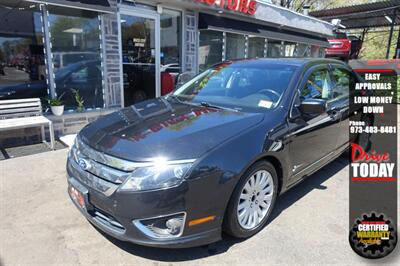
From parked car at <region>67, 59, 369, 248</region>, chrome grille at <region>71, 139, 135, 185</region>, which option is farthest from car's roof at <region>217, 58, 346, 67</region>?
chrome grille at <region>71, 139, 135, 185</region>

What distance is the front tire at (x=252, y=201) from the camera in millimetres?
2357

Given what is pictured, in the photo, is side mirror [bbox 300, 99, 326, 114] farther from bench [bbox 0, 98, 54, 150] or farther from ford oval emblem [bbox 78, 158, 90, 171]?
bench [bbox 0, 98, 54, 150]

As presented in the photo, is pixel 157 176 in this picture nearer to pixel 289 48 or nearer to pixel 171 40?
pixel 171 40

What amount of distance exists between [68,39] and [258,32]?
6.03 m

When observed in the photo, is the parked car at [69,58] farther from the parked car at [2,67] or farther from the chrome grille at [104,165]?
the chrome grille at [104,165]

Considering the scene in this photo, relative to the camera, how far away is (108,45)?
6352 mm

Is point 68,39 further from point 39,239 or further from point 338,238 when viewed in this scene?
point 338,238

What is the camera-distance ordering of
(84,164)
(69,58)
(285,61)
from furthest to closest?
(69,58)
(285,61)
(84,164)

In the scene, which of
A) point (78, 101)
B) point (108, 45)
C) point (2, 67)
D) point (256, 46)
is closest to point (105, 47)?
point (108, 45)

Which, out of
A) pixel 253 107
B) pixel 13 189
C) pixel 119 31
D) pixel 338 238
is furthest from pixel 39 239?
pixel 119 31

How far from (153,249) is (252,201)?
939 mm

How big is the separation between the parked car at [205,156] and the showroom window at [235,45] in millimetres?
6271

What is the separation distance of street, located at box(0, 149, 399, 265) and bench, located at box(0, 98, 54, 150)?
1.37 metres

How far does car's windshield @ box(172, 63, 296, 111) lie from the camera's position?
3.07m
